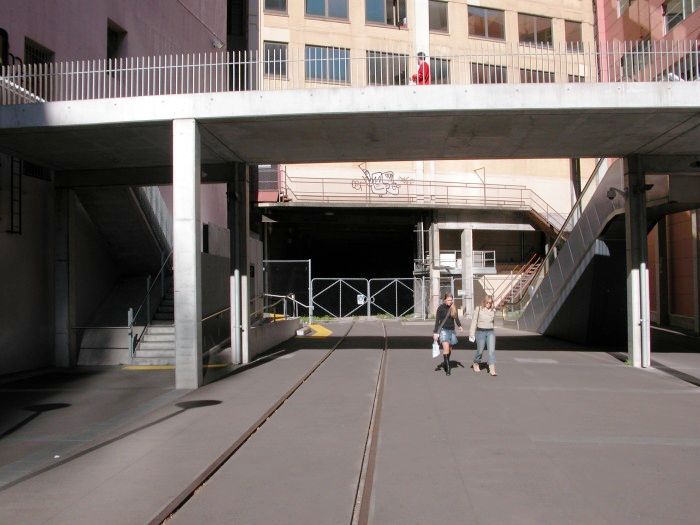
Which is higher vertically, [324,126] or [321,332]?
[324,126]

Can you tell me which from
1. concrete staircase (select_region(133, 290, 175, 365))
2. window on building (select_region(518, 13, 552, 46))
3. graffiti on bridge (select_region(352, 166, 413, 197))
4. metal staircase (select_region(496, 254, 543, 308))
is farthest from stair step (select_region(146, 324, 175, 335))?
window on building (select_region(518, 13, 552, 46))

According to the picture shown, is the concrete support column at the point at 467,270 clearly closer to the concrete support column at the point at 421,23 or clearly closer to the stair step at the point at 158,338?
the concrete support column at the point at 421,23

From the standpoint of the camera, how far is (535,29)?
42656 mm

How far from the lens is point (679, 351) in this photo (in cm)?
1859

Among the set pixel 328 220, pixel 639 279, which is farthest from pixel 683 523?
pixel 328 220

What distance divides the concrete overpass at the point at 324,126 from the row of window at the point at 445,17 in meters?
27.3

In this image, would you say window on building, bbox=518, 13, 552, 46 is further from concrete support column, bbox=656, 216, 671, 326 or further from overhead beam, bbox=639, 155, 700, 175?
overhead beam, bbox=639, 155, 700, 175

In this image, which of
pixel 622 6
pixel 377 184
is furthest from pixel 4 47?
pixel 622 6

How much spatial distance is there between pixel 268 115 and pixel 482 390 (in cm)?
594

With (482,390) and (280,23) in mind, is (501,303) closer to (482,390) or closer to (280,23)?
(280,23)

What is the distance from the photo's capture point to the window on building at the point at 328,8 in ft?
130

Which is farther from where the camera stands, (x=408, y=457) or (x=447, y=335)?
(x=447, y=335)

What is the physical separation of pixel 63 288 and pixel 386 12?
30.2m

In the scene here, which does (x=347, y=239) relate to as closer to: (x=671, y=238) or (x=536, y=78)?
(x=671, y=238)
